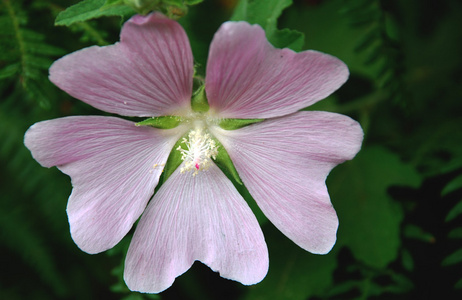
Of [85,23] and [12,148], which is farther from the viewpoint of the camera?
[12,148]

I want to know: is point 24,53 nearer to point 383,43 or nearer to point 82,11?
point 82,11

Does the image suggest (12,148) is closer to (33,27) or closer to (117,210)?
(33,27)

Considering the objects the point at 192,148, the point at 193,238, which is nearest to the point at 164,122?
the point at 192,148

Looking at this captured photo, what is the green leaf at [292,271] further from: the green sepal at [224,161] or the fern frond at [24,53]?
the fern frond at [24,53]

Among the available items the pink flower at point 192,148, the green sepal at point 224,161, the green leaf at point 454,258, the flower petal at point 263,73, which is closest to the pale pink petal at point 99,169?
the pink flower at point 192,148

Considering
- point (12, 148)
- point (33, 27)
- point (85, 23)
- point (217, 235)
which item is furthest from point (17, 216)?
point (217, 235)

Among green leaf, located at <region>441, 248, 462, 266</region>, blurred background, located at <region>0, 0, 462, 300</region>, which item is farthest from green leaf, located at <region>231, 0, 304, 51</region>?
green leaf, located at <region>441, 248, 462, 266</region>

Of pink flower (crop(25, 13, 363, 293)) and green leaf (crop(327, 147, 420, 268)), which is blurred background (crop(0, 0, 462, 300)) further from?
pink flower (crop(25, 13, 363, 293))

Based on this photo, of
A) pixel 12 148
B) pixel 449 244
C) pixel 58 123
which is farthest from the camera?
pixel 12 148

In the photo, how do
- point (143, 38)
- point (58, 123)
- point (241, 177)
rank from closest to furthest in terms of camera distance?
1. point (143, 38)
2. point (58, 123)
3. point (241, 177)
